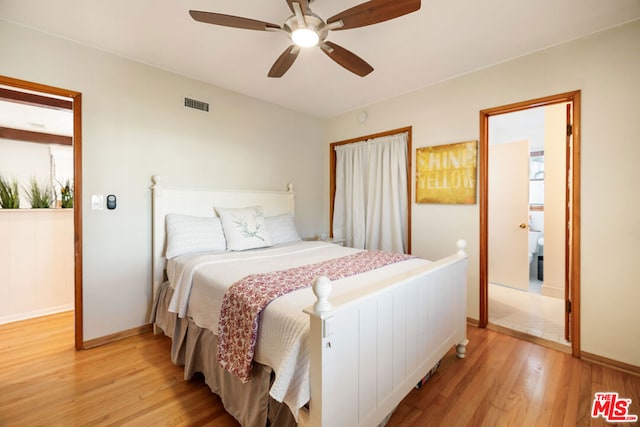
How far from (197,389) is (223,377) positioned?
1.20 ft

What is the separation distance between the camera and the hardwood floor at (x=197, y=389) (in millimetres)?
1537

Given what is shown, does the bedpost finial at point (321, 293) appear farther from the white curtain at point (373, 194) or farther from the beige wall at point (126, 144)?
the white curtain at point (373, 194)

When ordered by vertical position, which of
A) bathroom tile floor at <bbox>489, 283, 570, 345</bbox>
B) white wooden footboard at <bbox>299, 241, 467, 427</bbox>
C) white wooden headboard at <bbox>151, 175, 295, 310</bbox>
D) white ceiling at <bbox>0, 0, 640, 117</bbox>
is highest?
white ceiling at <bbox>0, 0, 640, 117</bbox>

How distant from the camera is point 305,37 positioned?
168 cm

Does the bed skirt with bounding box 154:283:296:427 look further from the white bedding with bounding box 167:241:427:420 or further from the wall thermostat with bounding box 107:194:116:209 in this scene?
the wall thermostat with bounding box 107:194:116:209

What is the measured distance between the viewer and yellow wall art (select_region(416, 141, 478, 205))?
270cm

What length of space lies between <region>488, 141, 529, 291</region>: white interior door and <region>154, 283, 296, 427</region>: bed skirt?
3733 millimetres

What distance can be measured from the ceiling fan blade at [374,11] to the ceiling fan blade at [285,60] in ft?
1.14

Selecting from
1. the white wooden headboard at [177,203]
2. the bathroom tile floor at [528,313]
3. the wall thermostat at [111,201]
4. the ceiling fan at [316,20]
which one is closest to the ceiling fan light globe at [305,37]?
the ceiling fan at [316,20]

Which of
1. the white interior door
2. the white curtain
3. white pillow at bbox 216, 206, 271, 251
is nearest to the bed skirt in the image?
white pillow at bbox 216, 206, 271, 251

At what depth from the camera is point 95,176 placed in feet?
7.56

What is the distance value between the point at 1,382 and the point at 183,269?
4.30ft

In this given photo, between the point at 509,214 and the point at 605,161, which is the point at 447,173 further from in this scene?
the point at 509,214

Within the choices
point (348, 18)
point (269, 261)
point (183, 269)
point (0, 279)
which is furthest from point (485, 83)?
point (0, 279)
